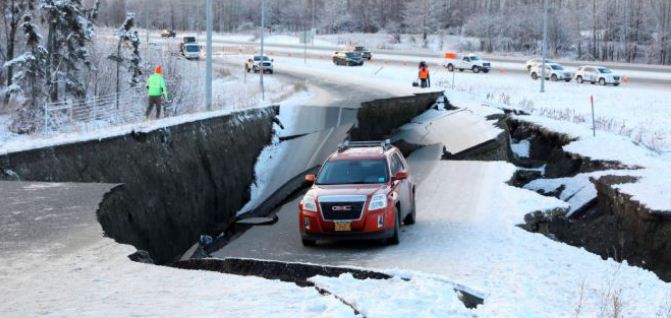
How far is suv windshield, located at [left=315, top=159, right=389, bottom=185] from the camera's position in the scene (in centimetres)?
1434

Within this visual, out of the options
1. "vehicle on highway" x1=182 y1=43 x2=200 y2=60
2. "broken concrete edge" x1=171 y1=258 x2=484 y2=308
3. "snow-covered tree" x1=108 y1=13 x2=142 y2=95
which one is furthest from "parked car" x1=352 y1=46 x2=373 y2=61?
"broken concrete edge" x1=171 y1=258 x2=484 y2=308

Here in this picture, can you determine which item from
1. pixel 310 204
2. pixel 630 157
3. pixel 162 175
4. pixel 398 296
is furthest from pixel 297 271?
pixel 630 157

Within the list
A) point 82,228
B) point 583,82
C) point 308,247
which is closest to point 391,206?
point 308,247

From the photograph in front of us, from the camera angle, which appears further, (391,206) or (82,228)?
(391,206)

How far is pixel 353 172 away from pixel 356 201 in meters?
1.23

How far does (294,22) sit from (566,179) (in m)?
149

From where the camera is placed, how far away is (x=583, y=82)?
57312 mm

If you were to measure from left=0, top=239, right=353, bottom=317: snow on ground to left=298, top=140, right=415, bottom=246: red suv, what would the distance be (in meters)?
4.50

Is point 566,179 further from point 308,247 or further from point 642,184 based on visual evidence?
point 308,247

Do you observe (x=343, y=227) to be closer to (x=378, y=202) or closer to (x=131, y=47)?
(x=378, y=202)

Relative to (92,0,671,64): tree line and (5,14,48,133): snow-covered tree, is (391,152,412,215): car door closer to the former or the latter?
(5,14,48,133): snow-covered tree

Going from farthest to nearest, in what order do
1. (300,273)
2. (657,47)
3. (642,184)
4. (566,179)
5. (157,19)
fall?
(157,19) → (657,47) → (566,179) → (642,184) → (300,273)

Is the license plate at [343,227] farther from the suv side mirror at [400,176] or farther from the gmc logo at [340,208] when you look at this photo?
the suv side mirror at [400,176]

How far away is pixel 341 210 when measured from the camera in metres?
13.5
